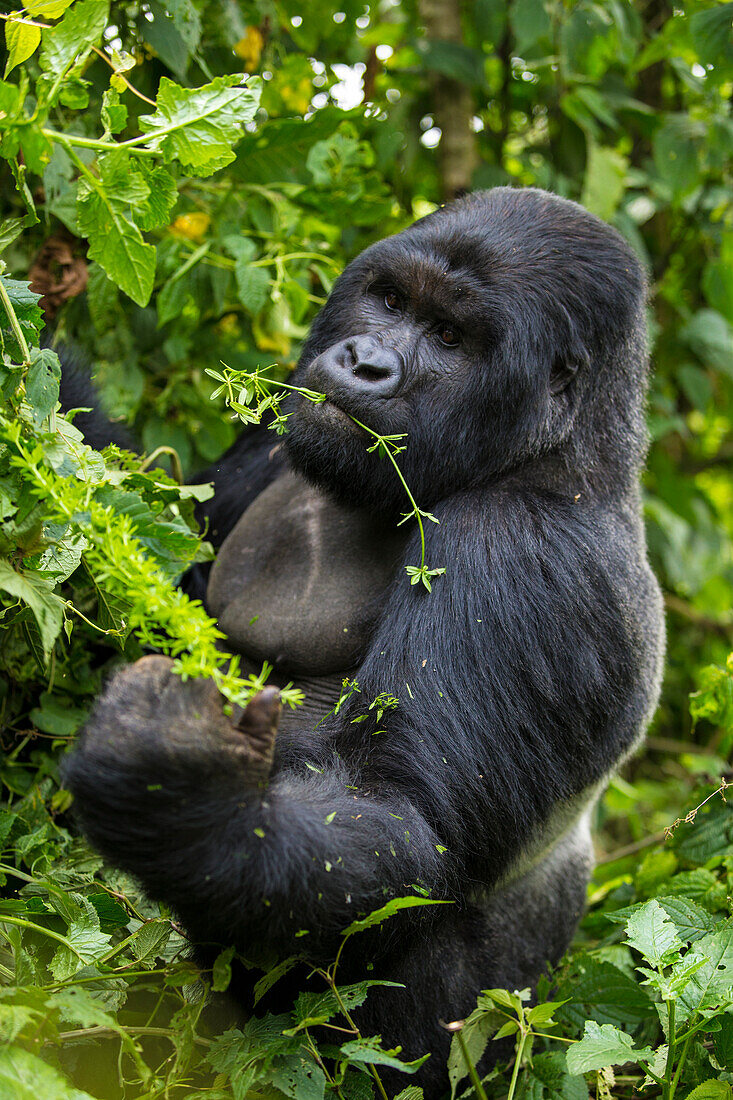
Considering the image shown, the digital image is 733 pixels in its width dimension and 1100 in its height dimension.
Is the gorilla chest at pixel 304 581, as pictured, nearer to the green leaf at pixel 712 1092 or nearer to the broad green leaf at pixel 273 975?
the broad green leaf at pixel 273 975

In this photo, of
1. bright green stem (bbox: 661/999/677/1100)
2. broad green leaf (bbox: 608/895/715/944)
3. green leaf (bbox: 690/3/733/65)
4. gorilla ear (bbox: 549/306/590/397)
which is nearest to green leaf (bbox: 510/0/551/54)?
green leaf (bbox: 690/3/733/65)

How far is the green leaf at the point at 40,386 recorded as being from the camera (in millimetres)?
2240

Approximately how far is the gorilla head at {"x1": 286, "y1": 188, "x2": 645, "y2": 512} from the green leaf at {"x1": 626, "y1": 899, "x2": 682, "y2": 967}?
1247 millimetres

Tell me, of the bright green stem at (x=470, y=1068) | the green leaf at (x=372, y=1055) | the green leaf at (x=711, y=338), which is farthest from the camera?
the green leaf at (x=711, y=338)

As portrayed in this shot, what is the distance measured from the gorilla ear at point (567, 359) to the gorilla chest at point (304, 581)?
2.15 feet

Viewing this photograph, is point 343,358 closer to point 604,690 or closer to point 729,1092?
point 604,690

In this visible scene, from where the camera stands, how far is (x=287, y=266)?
4.10m

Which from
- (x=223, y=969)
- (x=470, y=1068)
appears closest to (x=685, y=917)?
(x=470, y=1068)

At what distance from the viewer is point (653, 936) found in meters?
2.40

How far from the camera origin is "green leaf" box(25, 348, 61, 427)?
7.35 ft

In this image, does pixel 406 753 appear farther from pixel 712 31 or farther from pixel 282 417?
pixel 712 31

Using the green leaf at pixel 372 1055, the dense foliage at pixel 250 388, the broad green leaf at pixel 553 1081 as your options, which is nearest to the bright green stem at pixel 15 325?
the dense foliage at pixel 250 388

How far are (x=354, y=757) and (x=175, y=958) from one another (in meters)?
0.70

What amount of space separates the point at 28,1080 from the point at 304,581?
66.3 inches
